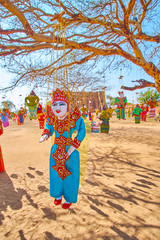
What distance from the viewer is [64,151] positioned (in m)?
2.21

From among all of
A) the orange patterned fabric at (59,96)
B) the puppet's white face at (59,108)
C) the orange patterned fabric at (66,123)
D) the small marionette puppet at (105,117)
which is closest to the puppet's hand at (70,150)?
the orange patterned fabric at (66,123)

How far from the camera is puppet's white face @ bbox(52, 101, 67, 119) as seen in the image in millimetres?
2178

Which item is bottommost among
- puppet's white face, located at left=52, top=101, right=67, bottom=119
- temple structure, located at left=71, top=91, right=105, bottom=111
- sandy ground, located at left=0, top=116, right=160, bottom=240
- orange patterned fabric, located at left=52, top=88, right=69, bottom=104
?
sandy ground, located at left=0, top=116, right=160, bottom=240

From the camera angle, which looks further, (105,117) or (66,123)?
(105,117)

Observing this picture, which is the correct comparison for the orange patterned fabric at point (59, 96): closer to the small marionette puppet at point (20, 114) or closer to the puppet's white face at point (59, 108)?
the puppet's white face at point (59, 108)

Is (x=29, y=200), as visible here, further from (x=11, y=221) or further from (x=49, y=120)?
(x=49, y=120)

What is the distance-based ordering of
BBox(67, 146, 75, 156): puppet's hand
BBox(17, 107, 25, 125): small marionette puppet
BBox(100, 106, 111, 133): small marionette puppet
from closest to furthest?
BBox(67, 146, 75, 156): puppet's hand → BBox(100, 106, 111, 133): small marionette puppet → BBox(17, 107, 25, 125): small marionette puppet

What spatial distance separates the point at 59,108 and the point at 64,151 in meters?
0.66

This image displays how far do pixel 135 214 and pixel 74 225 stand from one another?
0.99 metres

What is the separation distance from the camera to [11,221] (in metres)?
2.34

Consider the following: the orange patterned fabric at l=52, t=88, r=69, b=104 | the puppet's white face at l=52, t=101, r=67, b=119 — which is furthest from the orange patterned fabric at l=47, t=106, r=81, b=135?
the orange patterned fabric at l=52, t=88, r=69, b=104

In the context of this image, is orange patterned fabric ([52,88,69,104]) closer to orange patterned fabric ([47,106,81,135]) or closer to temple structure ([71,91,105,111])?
orange patterned fabric ([47,106,81,135])

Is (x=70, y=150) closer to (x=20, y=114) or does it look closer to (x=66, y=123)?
(x=66, y=123)

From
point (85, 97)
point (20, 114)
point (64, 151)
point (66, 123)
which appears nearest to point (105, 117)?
point (66, 123)
